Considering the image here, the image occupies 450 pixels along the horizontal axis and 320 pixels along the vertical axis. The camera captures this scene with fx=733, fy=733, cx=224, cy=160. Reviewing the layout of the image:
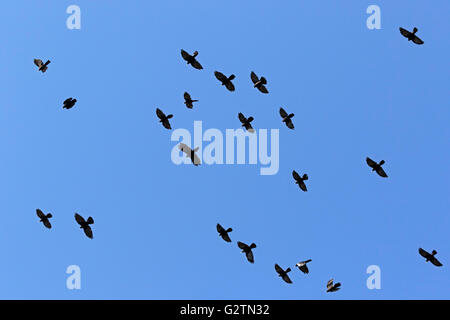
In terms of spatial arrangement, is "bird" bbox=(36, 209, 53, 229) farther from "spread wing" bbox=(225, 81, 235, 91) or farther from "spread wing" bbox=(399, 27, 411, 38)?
"spread wing" bbox=(399, 27, 411, 38)

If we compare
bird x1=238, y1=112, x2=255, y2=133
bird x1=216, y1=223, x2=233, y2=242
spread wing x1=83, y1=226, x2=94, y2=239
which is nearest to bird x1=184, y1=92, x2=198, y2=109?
bird x1=238, y1=112, x2=255, y2=133

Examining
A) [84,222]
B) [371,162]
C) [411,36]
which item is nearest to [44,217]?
[84,222]

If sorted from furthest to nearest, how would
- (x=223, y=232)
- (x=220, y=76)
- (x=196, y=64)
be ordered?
1. (x=223, y=232)
2. (x=220, y=76)
3. (x=196, y=64)

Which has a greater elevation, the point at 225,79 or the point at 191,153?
the point at 225,79

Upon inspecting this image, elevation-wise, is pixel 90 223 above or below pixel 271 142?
below

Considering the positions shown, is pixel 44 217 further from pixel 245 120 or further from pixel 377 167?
pixel 377 167

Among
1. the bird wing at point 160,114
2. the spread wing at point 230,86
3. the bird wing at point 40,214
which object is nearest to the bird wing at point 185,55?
the spread wing at point 230,86

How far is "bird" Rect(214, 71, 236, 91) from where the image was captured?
148ft

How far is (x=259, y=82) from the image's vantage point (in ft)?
148

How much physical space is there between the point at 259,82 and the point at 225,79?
211 centimetres
